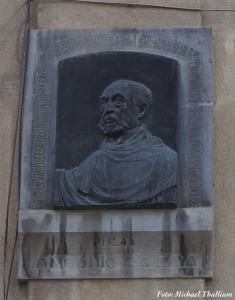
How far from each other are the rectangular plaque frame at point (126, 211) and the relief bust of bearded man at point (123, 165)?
0.32ft

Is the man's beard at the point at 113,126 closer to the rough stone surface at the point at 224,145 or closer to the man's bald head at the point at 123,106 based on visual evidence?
the man's bald head at the point at 123,106

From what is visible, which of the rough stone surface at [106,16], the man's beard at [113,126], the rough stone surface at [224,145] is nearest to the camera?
the rough stone surface at [224,145]

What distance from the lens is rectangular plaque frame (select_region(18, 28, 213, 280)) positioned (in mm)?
12539

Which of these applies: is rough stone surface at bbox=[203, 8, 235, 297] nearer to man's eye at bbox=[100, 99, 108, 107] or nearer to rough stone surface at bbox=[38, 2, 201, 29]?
rough stone surface at bbox=[38, 2, 201, 29]

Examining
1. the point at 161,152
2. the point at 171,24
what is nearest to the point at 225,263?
the point at 161,152

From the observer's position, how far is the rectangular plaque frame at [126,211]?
12.5 meters

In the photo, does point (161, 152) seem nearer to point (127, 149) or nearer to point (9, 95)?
point (127, 149)

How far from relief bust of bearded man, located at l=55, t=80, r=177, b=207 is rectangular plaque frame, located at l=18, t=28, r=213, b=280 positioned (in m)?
0.10

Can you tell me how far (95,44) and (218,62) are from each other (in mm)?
952

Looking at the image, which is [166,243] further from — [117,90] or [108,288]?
[117,90]

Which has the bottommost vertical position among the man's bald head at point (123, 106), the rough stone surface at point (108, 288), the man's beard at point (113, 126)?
the rough stone surface at point (108, 288)

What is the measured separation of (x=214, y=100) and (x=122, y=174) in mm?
958

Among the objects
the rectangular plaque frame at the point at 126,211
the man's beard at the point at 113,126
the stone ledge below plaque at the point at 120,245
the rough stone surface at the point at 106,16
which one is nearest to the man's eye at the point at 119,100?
the man's beard at the point at 113,126

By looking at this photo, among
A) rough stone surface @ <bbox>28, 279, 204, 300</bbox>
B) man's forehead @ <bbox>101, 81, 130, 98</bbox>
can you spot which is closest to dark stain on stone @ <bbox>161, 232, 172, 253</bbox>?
rough stone surface @ <bbox>28, 279, 204, 300</bbox>
